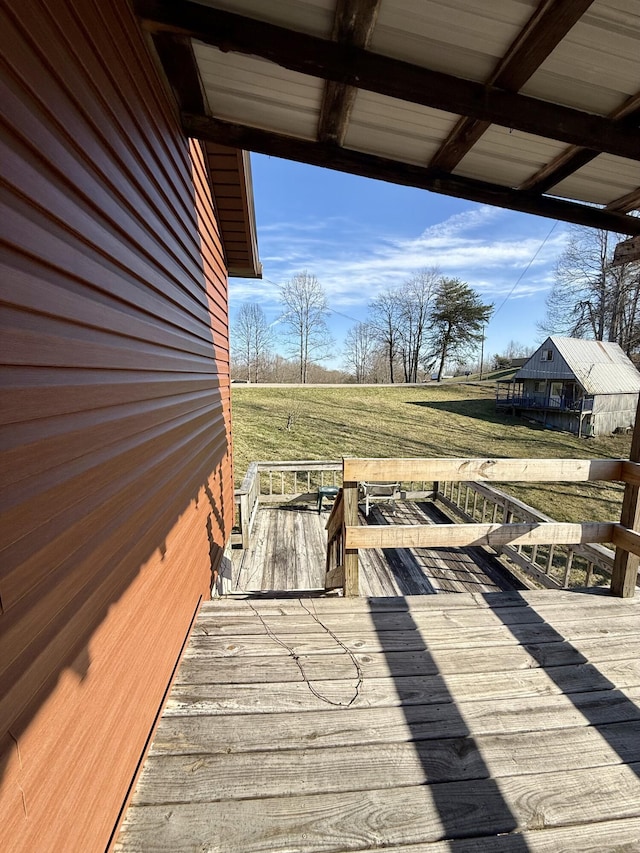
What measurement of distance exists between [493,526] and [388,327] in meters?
36.9

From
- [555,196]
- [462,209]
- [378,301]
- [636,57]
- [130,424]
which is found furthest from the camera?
[378,301]

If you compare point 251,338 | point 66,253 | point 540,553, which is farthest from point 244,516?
point 251,338

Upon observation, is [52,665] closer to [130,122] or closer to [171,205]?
[130,122]

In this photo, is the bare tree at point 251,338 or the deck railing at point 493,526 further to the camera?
the bare tree at point 251,338

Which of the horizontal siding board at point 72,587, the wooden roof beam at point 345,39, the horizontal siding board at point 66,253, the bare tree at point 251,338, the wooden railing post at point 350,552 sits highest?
the bare tree at point 251,338

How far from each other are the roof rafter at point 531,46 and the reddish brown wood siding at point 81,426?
5.38 ft

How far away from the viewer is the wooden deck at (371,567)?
14.8ft

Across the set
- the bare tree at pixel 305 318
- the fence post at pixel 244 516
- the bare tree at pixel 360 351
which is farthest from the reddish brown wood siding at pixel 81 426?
the bare tree at pixel 360 351

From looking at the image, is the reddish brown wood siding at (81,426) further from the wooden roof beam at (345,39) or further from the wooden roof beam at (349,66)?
the wooden roof beam at (345,39)

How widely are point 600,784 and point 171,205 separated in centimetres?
350

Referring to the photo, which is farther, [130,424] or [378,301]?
[378,301]

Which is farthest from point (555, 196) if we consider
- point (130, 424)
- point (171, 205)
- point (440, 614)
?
point (130, 424)

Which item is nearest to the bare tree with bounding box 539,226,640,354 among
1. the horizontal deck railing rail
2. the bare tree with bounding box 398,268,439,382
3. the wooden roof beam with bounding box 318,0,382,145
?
the horizontal deck railing rail

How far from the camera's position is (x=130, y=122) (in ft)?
5.63
